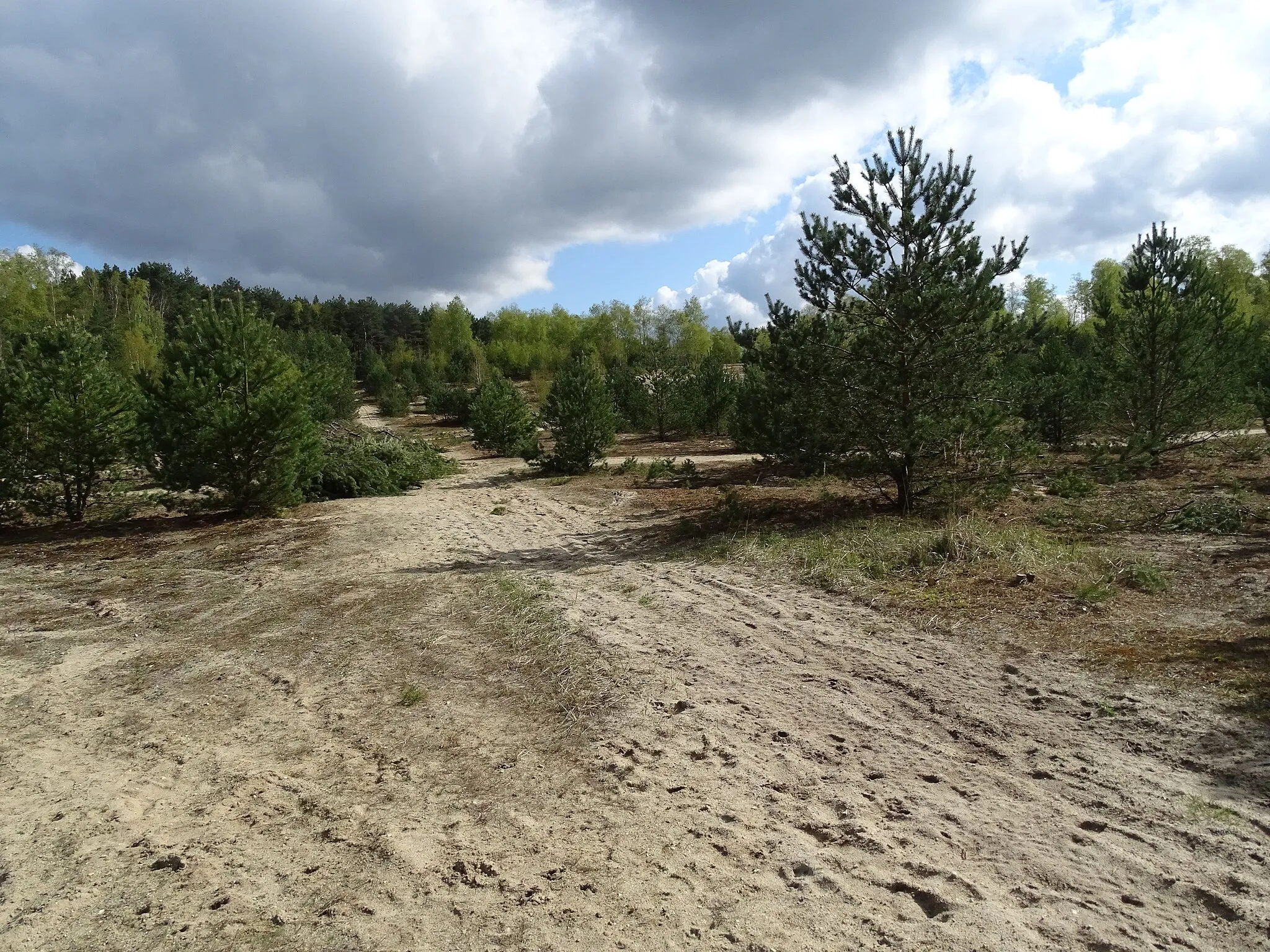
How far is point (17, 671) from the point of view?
19.4 feet

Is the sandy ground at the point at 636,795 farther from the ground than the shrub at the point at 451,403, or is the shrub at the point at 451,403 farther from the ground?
the shrub at the point at 451,403

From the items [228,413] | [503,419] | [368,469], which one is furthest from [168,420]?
[503,419]

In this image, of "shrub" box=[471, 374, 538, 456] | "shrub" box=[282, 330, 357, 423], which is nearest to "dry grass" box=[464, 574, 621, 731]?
"shrub" box=[471, 374, 538, 456]

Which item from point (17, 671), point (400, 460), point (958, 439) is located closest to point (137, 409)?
point (400, 460)

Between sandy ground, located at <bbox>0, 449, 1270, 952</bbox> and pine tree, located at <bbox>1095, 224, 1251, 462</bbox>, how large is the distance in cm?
1141

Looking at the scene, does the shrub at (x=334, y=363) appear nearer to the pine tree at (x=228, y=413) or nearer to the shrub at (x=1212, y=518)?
the pine tree at (x=228, y=413)

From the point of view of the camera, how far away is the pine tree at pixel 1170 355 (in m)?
13.6

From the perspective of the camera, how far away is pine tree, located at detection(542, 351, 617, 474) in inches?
746

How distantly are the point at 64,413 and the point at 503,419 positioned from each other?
14080mm

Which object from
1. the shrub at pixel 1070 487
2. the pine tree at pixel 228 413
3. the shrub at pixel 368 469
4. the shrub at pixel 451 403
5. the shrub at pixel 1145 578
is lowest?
the shrub at pixel 1145 578

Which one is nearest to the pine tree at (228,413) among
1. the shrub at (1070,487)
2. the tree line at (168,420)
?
the tree line at (168,420)

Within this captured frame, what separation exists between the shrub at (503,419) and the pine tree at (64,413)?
12744 millimetres

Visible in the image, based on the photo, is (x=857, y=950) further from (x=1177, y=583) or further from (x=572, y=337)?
(x=572, y=337)

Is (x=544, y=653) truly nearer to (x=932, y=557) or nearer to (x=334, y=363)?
(x=932, y=557)
